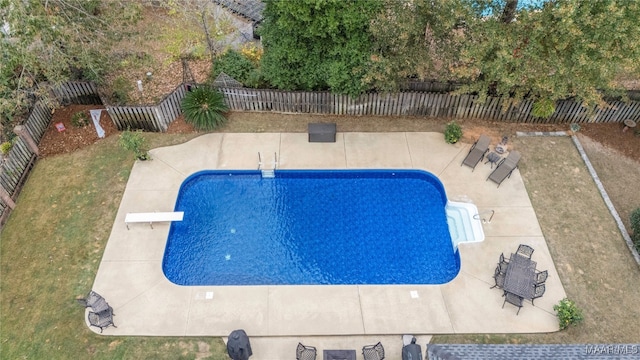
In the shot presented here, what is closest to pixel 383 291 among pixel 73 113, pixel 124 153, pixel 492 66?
pixel 492 66

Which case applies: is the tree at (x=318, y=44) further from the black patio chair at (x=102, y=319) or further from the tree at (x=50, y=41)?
the black patio chair at (x=102, y=319)

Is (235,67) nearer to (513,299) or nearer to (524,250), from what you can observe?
(524,250)

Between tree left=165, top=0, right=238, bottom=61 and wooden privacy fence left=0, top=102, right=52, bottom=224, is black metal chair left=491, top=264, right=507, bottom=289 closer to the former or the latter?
tree left=165, top=0, right=238, bottom=61

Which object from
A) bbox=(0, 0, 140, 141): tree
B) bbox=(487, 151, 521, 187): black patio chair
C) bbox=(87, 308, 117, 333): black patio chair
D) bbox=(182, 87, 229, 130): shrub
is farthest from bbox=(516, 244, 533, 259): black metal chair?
bbox=(0, 0, 140, 141): tree

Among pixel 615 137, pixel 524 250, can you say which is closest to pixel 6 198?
pixel 524 250

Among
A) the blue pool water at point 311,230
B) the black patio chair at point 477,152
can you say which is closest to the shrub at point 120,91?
the blue pool water at point 311,230

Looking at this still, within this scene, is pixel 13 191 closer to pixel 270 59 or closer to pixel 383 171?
pixel 270 59
